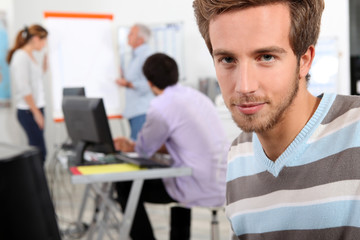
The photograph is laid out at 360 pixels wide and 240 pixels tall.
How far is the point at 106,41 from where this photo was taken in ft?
13.5

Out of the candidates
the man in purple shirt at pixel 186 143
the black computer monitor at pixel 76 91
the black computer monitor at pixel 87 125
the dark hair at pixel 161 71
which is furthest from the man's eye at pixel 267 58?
the black computer monitor at pixel 76 91

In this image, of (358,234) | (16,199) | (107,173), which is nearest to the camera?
(16,199)

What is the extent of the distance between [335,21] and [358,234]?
3857 mm

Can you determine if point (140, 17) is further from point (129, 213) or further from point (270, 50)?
point (270, 50)

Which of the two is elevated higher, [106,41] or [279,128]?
[106,41]

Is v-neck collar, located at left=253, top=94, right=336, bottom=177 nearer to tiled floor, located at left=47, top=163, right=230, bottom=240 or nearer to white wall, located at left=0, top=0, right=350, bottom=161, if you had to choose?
tiled floor, located at left=47, top=163, right=230, bottom=240

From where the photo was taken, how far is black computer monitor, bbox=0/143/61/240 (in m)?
0.42

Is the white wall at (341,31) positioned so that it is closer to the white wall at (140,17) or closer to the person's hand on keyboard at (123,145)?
the white wall at (140,17)

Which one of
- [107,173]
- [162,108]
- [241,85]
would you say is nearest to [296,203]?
[241,85]

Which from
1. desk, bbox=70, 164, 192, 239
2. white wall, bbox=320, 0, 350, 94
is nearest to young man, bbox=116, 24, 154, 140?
white wall, bbox=320, 0, 350, 94

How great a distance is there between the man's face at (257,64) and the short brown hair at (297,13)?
0.01 metres

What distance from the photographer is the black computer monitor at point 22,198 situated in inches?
16.5

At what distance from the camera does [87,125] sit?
243 cm

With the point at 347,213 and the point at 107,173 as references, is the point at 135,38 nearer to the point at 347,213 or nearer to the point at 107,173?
the point at 107,173
